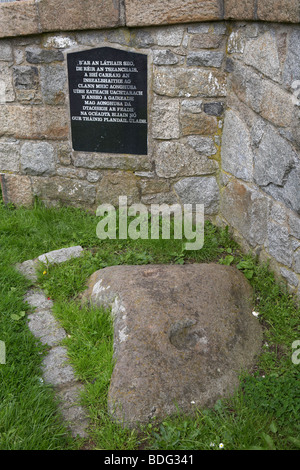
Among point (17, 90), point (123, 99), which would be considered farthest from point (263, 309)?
point (17, 90)

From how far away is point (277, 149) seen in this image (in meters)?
2.77

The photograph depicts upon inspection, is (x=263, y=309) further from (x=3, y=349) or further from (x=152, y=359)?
(x=3, y=349)

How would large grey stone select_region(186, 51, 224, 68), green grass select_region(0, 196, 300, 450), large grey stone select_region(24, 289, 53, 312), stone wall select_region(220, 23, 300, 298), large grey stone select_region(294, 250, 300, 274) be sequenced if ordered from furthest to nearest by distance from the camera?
large grey stone select_region(186, 51, 224, 68) → large grey stone select_region(24, 289, 53, 312) → large grey stone select_region(294, 250, 300, 274) → stone wall select_region(220, 23, 300, 298) → green grass select_region(0, 196, 300, 450)

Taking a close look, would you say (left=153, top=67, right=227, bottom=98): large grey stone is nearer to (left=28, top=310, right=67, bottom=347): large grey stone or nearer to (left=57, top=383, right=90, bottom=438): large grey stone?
(left=28, top=310, right=67, bottom=347): large grey stone

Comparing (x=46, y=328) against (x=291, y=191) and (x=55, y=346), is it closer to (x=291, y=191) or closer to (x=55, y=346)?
(x=55, y=346)

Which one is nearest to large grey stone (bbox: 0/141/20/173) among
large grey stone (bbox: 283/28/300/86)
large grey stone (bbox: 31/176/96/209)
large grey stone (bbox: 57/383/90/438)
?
large grey stone (bbox: 31/176/96/209)

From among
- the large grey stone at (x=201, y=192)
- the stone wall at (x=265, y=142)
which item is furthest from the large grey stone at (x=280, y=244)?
the large grey stone at (x=201, y=192)

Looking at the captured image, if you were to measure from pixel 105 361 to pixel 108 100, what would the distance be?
2.19m

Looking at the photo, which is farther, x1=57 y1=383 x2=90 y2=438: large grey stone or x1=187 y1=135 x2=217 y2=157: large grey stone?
x1=187 y1=135 x2=217 y2=157: large grey stone

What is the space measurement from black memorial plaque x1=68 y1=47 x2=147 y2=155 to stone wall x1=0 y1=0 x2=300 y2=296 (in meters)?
0.06

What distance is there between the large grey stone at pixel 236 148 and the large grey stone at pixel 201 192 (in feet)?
0.72

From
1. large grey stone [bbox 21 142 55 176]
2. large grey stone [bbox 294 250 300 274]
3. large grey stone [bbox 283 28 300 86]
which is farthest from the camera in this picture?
large grey stone [bbox 21 142 55 176]

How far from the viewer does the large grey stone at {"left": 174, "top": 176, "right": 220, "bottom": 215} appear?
375 cm

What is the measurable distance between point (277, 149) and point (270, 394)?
1.46 m
